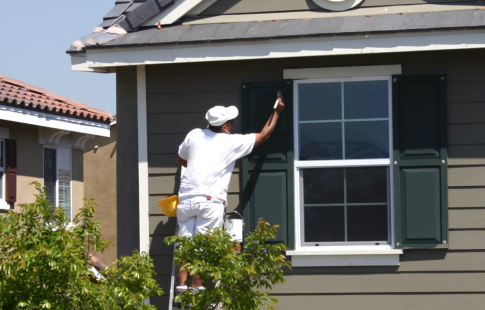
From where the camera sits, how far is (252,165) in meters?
6.06

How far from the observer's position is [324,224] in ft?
19.9

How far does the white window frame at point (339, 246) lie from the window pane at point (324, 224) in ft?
0.23

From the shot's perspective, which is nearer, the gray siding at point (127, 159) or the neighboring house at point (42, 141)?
the gray siding at point (127, 159)

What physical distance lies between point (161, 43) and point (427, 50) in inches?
90.6

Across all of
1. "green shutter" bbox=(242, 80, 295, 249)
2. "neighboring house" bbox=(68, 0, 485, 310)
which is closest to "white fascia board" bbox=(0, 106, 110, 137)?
"neighboring house" bbox=(68, 0, 485, 310)

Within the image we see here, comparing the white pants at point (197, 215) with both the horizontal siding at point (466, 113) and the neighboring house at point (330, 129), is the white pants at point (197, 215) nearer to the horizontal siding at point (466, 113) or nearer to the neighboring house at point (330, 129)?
the neighboring house at point (330, 129)

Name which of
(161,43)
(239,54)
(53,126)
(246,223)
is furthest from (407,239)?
(53,126)

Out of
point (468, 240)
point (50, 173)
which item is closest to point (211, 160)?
point (468, 240)

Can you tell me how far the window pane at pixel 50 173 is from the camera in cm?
1458

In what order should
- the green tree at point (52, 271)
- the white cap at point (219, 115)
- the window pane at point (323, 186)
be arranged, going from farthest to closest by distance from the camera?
the window pane at point (323, 186) → the white cap at point (219, 115) → the green tree at point (52, 271)

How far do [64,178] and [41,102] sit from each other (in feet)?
10.1

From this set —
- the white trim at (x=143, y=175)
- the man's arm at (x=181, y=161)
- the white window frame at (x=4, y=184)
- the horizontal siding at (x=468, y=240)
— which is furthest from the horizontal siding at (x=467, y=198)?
the white window frame at (x=4, y=184)

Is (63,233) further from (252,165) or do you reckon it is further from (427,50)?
(427,50)

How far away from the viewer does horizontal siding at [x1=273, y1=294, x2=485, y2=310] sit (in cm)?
578
